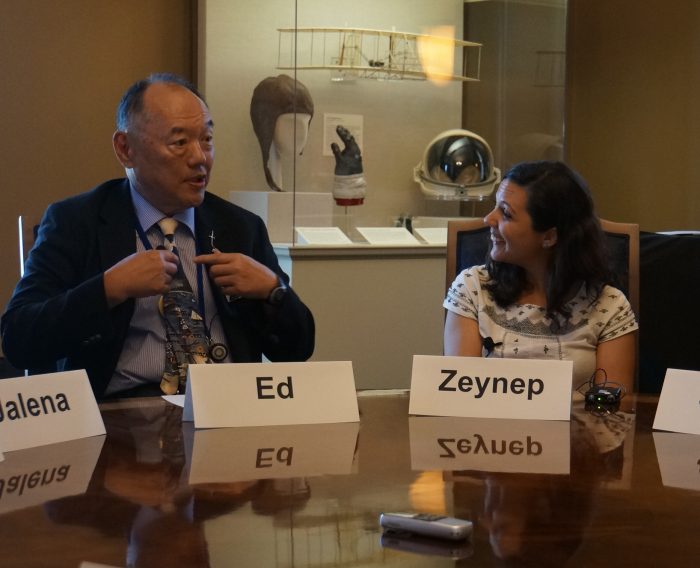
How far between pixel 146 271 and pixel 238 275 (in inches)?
7.8

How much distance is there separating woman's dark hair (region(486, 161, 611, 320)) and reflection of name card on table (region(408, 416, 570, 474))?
2.35 ft

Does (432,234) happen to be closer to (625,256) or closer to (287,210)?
(287,210)

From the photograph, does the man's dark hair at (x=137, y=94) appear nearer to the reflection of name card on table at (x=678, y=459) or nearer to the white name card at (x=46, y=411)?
the white name card at (x=46, y=411)

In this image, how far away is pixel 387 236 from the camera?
15.4 ft

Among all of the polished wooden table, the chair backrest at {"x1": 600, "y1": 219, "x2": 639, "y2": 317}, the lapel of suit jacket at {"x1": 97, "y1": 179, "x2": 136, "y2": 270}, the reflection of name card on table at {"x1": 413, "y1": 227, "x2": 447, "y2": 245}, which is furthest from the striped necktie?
the reflection of name card on table at {"x1": 413, "y1": 227, "x2": 447, "y2": 245}

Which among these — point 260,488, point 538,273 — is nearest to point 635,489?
point 260,488

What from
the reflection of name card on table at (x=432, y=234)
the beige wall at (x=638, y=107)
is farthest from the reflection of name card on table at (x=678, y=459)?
the beige wall at (x=638, y=107)

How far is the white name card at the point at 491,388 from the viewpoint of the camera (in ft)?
5.85

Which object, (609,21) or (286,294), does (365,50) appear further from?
(286,294)

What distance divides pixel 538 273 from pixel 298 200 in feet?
6.78

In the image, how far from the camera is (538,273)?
251 centimetres

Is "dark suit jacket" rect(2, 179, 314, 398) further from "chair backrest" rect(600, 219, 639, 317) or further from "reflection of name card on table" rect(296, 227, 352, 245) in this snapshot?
"reflection of name card on table" rect(296, 227, 352, 245)

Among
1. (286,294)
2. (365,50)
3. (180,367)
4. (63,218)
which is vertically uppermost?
(365,50)

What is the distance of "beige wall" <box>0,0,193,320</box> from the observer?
4.61 meters
